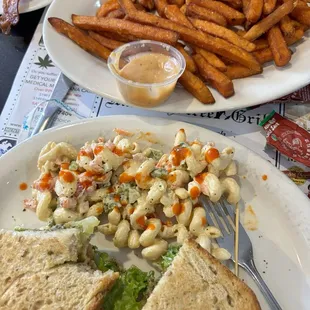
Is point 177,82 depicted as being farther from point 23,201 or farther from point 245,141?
point 23,201

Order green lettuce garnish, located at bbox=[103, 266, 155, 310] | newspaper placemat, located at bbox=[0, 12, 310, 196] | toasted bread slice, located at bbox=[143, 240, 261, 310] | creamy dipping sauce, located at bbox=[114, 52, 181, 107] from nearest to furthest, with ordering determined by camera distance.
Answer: toasted bread slice, located at bbox=[143, 240, 261, 310]
green lettuce garnish, located at bbox=[103, 266, 155, 310]
creamy dipping sauce, located at bbox=[114, 52, 181, 107]
newspaper placemat, located at bbox=[0, 12, 310, 196]

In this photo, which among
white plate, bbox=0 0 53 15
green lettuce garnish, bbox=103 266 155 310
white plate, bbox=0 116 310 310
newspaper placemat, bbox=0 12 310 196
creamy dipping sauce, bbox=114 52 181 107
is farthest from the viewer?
white plate, bbox=0 0 53 15

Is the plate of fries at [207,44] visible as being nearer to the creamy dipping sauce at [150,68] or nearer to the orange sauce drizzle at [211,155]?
the creamy dipping sauce at [150,68]

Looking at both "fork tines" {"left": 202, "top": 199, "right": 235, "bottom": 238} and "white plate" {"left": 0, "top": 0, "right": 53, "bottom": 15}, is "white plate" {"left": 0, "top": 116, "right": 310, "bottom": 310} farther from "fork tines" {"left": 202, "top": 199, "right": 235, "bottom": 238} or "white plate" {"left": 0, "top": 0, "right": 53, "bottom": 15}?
"white plate" {"left": 0, "top": 0, "right": 53, "bottom": 15}

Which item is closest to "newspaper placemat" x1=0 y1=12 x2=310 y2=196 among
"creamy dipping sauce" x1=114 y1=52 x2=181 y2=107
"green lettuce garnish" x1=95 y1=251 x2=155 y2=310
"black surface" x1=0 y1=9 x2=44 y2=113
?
"black surface" x1=0 y1=9 x2=44 y2=113

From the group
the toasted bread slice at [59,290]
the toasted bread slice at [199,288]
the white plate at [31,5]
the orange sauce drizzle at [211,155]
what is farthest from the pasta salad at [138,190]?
the white plate at [31,5]

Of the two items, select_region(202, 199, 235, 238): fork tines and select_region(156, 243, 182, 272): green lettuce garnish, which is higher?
select_region(202, 199, 235, 238): fork tines

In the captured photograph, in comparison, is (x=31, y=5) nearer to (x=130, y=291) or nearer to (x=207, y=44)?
(x=207, y=44)
